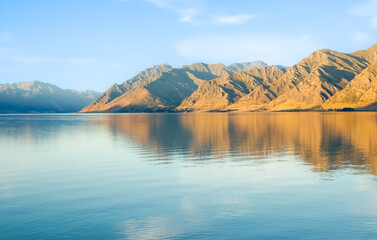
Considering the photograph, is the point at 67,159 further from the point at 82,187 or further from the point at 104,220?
the point at 104,220

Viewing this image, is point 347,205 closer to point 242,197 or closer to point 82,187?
point 242,197

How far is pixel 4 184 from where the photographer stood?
113 feet

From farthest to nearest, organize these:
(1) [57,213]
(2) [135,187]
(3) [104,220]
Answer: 1. (2) [135,187]
2. (1) [57,213]
3. (3) [104,220]

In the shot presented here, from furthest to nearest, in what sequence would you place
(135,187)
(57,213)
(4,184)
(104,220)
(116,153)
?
(116,153) < (4,184) < (135,187) < (57,213) < (104,220)

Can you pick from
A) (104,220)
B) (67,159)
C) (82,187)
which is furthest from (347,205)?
(67,159)

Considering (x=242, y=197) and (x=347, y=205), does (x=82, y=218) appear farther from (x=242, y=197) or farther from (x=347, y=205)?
(x=347, y=205)

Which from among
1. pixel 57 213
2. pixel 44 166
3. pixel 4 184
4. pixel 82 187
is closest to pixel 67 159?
pixel 44 166

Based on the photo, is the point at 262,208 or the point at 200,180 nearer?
the point at 262,208

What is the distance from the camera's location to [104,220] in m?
22.5

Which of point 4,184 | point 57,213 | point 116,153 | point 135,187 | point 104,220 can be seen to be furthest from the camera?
point 116,153

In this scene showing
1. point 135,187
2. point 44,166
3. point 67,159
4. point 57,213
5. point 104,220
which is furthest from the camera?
point 67,159

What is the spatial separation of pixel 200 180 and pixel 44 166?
22.6 metres

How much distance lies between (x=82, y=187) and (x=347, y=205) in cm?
2212

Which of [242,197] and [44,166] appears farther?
[44,166]
